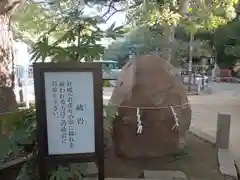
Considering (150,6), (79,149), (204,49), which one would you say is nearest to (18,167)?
(79,149)

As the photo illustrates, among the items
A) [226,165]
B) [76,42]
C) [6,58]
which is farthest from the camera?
[6,58]

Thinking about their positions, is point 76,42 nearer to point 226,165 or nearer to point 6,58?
point 6,58

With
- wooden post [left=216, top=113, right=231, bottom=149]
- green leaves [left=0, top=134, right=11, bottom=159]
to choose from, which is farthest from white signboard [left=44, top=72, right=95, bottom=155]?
wooden post [left=216, top=113, right=231, bottom=149]

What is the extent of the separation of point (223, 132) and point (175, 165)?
0.99 meters

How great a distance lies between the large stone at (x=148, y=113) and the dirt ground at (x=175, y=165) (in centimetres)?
9

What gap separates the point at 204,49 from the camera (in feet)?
60.0

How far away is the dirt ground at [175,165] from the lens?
3.38 m

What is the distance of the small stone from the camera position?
3.14 metres

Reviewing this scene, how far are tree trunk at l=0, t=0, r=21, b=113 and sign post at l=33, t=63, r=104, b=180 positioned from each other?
1491 mm

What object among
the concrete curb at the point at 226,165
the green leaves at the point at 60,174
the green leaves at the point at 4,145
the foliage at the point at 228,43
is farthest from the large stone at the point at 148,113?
the foliage at the point at 228,43

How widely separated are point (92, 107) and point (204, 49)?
16787 millimetres

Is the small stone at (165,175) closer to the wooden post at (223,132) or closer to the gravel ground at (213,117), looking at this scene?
the wooden post at (223,132)

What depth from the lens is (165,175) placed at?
3178 millimetres

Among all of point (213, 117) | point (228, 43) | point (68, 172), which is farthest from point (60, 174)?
point (228, 43)
